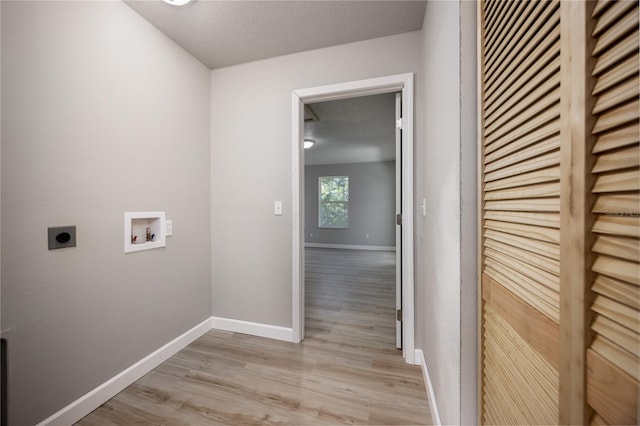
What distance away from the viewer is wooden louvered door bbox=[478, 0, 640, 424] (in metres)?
0.33

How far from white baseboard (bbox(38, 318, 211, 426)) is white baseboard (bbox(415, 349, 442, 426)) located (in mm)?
1844

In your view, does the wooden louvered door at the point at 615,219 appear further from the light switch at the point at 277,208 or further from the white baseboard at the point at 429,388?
the light switch at the point at 277,208

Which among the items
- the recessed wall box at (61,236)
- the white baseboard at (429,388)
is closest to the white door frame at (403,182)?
the white baseboard at (429,388)

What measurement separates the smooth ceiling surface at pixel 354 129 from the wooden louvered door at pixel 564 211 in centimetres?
237

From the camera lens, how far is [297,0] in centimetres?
153

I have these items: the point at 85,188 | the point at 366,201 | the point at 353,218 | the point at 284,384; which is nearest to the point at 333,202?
the point at 353,218

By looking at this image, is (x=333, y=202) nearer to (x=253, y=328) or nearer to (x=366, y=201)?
(x=366, y=201)

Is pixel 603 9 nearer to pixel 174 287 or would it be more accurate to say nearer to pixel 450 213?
pixel 450 213

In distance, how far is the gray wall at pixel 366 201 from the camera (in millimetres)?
6828

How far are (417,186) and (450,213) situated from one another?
0.85 m

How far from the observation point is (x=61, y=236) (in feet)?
4.16

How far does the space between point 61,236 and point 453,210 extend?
189 centimetres

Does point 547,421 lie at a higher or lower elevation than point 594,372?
lower

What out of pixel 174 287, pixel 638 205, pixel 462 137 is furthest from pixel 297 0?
pixel 174 287
